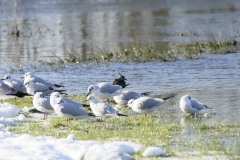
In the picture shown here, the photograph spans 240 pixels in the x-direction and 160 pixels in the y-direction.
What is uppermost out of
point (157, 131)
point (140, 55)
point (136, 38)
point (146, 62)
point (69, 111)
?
point (136, 38)

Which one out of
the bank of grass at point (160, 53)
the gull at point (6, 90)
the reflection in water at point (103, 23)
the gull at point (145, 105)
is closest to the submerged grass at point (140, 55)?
the bank of grass at point (160, 53)

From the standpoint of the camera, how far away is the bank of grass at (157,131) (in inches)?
357

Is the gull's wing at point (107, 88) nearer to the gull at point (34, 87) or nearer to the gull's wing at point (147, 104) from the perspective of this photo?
the gull at point (34, 87)

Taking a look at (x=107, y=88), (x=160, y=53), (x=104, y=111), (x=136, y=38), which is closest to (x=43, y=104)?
(x=104, y=111)

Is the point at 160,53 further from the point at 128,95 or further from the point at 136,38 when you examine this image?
the point at 128,95

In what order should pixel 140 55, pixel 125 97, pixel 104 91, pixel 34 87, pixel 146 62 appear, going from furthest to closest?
pixel 140 55, pixel 146 62, pixel 34 87, pixel 104 91, pixel 125 97

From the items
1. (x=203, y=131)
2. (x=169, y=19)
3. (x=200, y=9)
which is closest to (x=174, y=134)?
(x=203, y=131)

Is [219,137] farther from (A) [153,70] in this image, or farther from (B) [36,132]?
(A) [153,70]

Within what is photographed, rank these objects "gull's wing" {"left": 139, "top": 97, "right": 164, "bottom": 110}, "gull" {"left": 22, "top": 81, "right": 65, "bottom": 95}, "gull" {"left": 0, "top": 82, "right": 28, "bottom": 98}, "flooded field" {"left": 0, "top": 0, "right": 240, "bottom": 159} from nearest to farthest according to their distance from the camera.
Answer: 1. "flooded field" {"left": 0, "top": 0, "right": 240, "bottom": 159}
2. "gull's wing" {"left": 139, "top": 97, "right": 164, "bottom": 110}
3. "gull" {"left": 22, "top": 81, "right": 65, "bottom": 95}
4. "gull" {"left": 0, "top": 82, "right": 28, "bottom": 98}

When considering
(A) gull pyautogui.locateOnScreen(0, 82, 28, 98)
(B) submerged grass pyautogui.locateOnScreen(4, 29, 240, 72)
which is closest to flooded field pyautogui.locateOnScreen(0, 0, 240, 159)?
(B) submerged grass pyautogui.locateOnScreen(4, 29, 240, 72)

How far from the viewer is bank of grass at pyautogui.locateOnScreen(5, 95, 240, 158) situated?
9070mm

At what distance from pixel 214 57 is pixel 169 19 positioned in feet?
63.0

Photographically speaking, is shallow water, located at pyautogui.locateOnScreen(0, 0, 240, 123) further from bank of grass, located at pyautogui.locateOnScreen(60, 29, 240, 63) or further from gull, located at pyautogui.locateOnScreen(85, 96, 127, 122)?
gull, located at pyautogui.locateOnScreen(85, 96, 127, 122)

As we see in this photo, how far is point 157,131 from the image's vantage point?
412 inches
